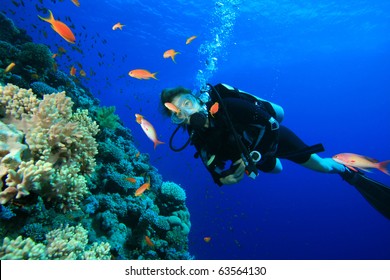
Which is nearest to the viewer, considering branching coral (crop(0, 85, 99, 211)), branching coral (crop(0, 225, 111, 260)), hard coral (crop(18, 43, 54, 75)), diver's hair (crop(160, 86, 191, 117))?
branching coral (crop(0, 225, 111, 260))

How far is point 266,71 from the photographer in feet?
179

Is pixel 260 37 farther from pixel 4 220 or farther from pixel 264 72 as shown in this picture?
pixel 4 220

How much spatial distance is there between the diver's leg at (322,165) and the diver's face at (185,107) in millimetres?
3023

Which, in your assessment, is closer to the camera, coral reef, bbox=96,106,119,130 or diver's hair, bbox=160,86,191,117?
diver's hair, bbox=160,86,191,117

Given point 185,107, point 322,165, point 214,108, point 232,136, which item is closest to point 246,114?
point 232,136

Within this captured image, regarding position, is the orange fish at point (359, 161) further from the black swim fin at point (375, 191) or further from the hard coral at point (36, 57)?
the hard coral at point (36, 57)

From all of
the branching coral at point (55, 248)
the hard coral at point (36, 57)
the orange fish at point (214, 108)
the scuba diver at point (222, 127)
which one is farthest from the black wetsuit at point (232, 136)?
the hard coral at point (36, 57)

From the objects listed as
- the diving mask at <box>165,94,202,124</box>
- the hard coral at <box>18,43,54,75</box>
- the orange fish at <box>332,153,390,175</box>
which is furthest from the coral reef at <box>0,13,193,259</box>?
the hard coral at <box>18,43,54,75</box>

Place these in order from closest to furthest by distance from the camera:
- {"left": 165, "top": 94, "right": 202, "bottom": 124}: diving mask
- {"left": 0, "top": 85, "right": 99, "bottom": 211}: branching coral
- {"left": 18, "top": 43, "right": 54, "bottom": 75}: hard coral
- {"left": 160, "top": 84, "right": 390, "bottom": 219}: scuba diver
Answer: {"left": 0, "top": 85, "right": 99, "bottom": 211}: branching coral < {"left": 160, "top": 84, "right": 390, "bottom": 219}: scuba diver < {"left": 165, "top": 94, "right": 202, "bottom": 124}: diving mask < {"left": 18, "top": 43, "right": 54, "bottom": 75}: hard coral

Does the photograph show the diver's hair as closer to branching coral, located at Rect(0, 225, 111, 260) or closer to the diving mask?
the diving mask

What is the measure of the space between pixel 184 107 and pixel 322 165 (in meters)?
3.55

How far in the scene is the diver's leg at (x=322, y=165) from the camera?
17.9 ft

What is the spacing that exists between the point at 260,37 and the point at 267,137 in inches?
1347

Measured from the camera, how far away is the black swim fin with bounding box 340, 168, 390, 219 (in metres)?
5.49
